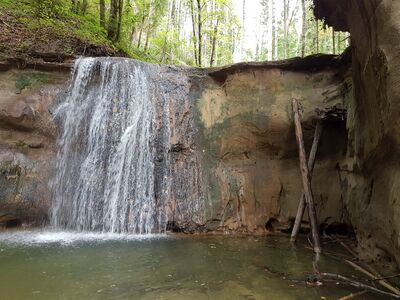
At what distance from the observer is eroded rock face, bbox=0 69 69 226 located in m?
8.80

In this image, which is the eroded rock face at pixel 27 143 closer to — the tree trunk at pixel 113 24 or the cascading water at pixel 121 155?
the cascading water at pixel 121 155

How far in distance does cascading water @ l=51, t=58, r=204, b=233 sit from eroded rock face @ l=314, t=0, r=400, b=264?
377 centimetres

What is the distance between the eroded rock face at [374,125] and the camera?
4867 mm

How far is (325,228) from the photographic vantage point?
9.00 m

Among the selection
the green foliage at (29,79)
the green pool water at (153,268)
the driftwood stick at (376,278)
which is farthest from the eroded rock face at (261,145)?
the green foliage at (29,79)

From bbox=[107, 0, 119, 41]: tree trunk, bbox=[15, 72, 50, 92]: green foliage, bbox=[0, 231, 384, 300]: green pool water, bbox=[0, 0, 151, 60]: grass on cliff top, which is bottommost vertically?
bbox=[0, 231, 384, 300]: green pool water

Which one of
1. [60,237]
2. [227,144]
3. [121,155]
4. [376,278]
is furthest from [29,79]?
[376,278]

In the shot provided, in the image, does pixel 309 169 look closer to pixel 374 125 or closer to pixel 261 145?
pixel 261 145

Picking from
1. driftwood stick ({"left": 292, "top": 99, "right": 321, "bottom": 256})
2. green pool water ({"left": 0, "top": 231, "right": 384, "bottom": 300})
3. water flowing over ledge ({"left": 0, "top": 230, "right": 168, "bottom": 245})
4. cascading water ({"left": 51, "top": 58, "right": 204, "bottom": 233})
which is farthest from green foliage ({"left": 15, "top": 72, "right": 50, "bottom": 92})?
driftwood stick ({"left": 292, "top": 99, "right": 321, "bottom": 256})

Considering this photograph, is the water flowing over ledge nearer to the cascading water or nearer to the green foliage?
the cascading water

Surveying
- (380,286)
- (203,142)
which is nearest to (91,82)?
(203,142)

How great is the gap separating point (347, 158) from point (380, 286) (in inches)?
150

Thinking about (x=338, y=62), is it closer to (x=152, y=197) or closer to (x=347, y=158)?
(x=347, y=158)

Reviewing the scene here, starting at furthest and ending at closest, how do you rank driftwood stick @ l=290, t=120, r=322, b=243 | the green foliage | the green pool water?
1. the green foliage
2. driftwood stick @ l=290, t=120, r=322, b=243
3. the green pool water
